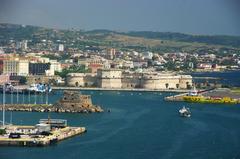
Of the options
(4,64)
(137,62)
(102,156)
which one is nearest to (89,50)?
(137,62)

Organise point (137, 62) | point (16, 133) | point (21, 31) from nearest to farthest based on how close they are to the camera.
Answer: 1. point (16, 133)
2. point (137, 62)
3. point (21, 31)

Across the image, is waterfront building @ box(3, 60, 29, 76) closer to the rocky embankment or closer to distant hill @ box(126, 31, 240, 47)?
the rocky embankment

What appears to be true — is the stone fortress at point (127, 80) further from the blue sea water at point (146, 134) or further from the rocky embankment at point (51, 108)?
the rocky embankment at point (51, 108)

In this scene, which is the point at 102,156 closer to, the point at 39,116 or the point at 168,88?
the point at 39,116

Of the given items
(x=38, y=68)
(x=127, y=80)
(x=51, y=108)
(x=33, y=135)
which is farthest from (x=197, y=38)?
(x=33, y=135)

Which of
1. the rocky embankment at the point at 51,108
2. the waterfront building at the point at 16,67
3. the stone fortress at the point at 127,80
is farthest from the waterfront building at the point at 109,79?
the rocky embankment at the point at 51,108

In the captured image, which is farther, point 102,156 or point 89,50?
point 89,50

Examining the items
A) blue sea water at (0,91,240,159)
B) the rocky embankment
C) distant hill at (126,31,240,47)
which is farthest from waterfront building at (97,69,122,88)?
distant hill at (126,31,240,47)
